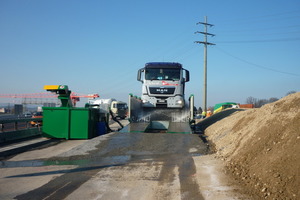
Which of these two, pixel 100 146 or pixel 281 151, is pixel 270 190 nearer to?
pixel 281 151

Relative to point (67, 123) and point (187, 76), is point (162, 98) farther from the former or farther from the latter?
point (67, 123)

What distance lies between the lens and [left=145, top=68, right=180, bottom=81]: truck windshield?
57.8 ft

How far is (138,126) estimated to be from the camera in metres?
15.2

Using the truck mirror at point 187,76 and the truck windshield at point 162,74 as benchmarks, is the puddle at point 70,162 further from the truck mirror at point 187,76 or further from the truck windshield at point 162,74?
the truck mirror at point 187,76

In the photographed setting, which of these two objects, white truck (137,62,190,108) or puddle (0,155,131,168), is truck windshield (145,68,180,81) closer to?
white truck (137,62,190,108)

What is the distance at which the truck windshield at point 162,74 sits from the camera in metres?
17.6

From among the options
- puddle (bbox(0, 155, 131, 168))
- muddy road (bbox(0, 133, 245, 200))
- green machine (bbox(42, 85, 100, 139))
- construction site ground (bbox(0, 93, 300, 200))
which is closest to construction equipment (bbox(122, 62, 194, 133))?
green machine (bbox(42, 85, 100, 139))

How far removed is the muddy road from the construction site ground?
2cm

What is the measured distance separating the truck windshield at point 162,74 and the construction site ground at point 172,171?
734 centimetres

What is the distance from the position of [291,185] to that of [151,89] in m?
12.7

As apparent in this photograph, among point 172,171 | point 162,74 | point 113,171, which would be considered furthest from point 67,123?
point 172,171

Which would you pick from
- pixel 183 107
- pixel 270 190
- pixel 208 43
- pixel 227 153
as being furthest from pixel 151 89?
pixel 208 43

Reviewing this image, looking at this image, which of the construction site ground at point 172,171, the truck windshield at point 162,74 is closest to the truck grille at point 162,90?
the truck windshield at point 162,74

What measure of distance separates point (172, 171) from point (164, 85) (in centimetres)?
999
